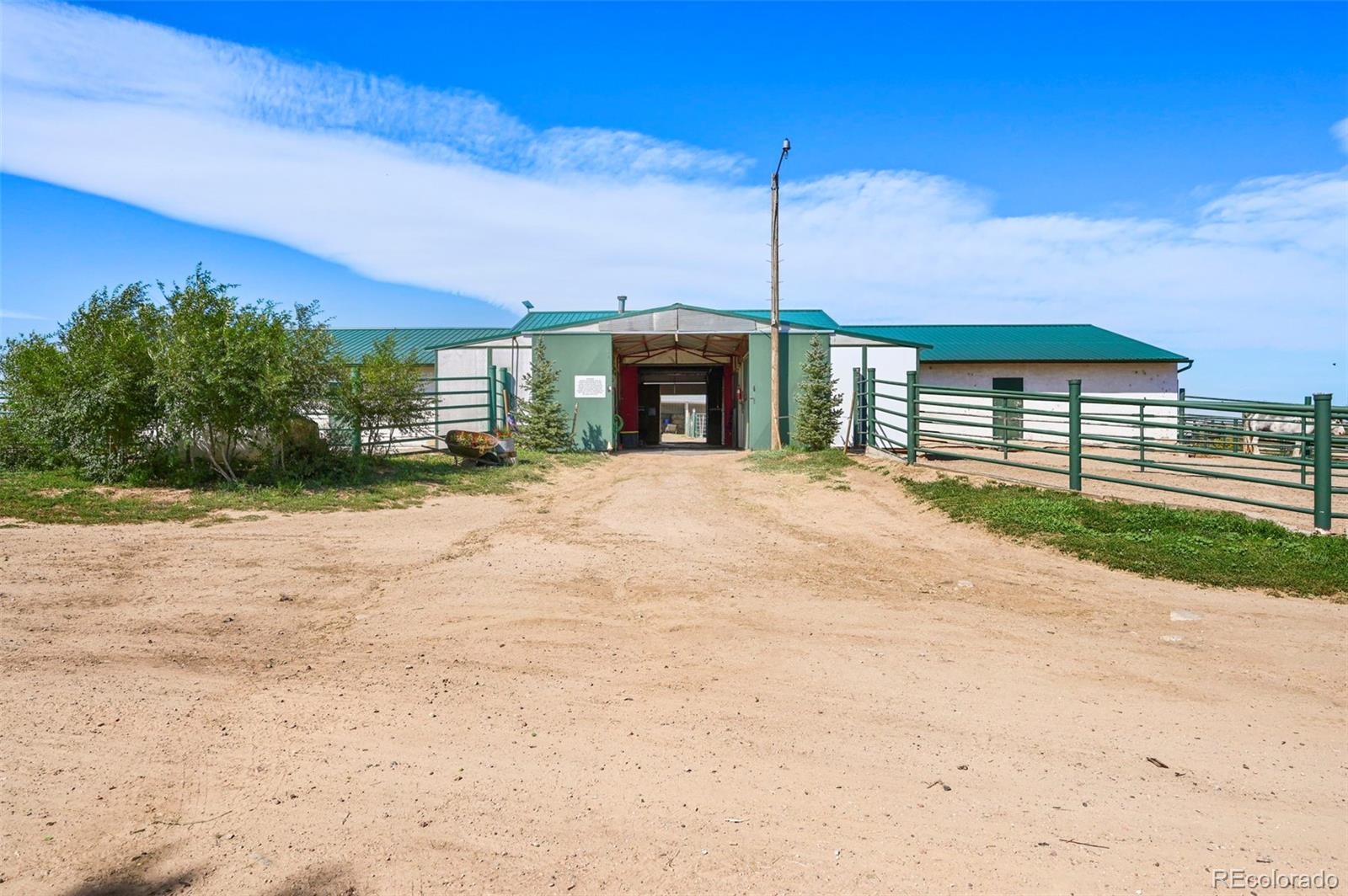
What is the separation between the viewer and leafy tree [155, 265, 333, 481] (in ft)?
31.1

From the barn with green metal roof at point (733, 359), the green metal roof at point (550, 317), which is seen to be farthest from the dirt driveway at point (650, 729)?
the green metal roof at point (550, 317)

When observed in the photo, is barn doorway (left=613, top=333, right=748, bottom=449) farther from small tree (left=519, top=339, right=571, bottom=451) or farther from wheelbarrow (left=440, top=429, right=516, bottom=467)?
wheelbarrow (left=440, top=429, right=516, bottom=467)

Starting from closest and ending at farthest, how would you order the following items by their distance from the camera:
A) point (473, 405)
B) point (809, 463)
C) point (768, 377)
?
1. point (809, 463)
2. point (473, 405)
3. point (768, 377)

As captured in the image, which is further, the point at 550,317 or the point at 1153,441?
the point at 550,317

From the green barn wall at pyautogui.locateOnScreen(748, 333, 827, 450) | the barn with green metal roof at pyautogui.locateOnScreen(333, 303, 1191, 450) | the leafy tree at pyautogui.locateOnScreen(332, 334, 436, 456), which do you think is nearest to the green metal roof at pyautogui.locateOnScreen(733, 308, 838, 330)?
the barn with green metal roof at pyautogui.locateOnScreen(333, 303, 1191, 450)

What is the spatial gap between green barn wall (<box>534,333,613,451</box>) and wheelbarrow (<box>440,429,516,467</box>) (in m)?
4.29

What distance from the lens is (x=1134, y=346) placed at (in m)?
23.8

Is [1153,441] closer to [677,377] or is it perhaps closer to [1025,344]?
[1025,344]

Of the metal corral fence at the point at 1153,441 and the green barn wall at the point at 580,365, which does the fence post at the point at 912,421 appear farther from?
the green barn wall at the point at 580,365

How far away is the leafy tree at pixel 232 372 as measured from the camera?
9.48 metres

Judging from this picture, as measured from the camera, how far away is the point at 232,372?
9641 mm

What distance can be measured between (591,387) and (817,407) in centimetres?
537

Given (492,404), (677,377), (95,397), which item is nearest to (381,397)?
(95,397)

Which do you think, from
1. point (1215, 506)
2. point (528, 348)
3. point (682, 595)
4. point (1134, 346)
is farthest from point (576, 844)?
point (1134, 346)
